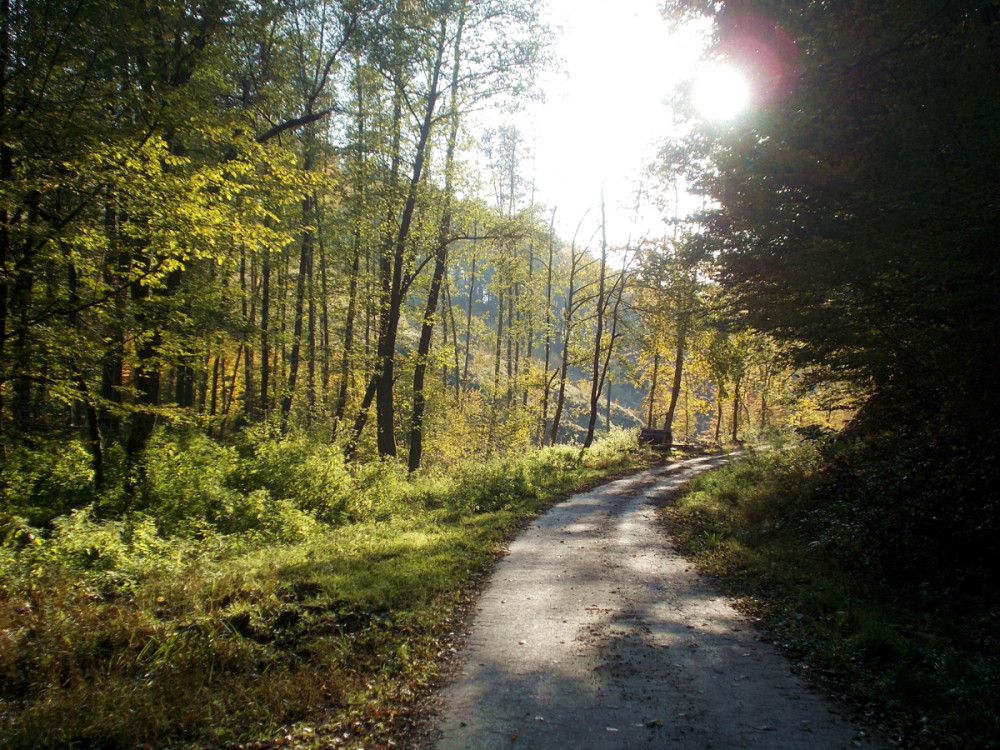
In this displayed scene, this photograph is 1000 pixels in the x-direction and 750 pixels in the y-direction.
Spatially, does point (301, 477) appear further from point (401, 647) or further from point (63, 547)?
point (401, 647)

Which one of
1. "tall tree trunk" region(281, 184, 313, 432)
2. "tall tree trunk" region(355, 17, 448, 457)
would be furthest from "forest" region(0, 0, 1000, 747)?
"tall tree trunk" region(281, 184, 313, 432)

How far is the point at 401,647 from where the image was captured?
5590 millimetres

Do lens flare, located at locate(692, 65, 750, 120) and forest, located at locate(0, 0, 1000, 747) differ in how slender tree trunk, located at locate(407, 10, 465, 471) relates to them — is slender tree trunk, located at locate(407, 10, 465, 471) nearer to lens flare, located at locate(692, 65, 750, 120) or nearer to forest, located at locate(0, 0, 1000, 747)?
forest, located at locate(0, 0, 1000, 747)

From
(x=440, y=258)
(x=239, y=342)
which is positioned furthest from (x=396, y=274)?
(x=239, y=342)

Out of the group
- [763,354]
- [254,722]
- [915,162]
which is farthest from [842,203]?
[254,722]

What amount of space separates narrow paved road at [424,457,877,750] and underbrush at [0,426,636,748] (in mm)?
619

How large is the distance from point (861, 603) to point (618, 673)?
3542 millimetres

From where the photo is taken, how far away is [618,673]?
510 centimetres

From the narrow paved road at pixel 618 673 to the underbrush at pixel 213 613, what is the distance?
619 millimetres

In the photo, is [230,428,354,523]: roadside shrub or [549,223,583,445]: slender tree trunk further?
[549,223,583,445]: slender tree trunk

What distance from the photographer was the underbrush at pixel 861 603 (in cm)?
430

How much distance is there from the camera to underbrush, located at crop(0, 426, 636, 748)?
13.9ft

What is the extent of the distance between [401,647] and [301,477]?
7.84m

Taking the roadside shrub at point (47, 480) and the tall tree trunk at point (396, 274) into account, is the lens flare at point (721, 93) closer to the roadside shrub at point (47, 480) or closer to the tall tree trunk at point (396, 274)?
the tall tree trunk at point (396, 274)
